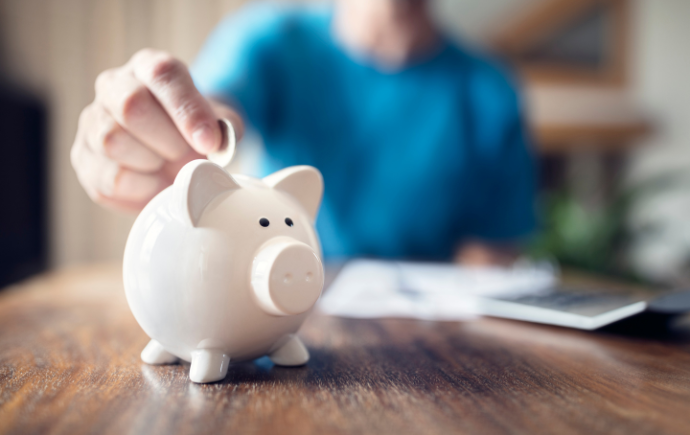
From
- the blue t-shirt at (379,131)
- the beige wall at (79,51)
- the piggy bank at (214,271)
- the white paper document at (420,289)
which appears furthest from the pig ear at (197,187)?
the beige wall at (79,51)

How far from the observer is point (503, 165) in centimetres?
138

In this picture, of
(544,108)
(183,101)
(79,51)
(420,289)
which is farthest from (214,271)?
(544,108)

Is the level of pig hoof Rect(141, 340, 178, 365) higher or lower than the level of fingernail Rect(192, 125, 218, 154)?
lower

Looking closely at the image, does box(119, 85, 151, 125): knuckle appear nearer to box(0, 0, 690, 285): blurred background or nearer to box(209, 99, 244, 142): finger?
box(209, 99, 244, 142): finger

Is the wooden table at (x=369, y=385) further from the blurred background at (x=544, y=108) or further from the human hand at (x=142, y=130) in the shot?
the blurred background at (x=544, y=108)

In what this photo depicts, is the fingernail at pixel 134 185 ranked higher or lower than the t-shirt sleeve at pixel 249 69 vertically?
lower

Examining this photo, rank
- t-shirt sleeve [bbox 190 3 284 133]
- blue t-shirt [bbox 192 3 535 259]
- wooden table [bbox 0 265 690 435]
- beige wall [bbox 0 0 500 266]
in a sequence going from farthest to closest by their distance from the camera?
beige wall [bbox 0 0 500 266], blue t-shirt [bbox 192 3 535 259], t-shirt sleeve [bbox 190 3 284 133], wooden table [bbox 0 265 690 435]

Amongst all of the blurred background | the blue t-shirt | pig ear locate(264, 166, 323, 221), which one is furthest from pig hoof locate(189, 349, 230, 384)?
the blurred background

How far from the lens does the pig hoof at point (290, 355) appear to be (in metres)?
0.36

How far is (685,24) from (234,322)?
423cm

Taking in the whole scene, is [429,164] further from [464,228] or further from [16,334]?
[16,334]

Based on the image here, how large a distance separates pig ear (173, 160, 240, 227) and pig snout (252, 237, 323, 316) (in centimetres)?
5

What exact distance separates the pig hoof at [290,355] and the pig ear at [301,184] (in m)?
0.11

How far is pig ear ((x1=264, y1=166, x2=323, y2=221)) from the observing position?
388 millimetres
